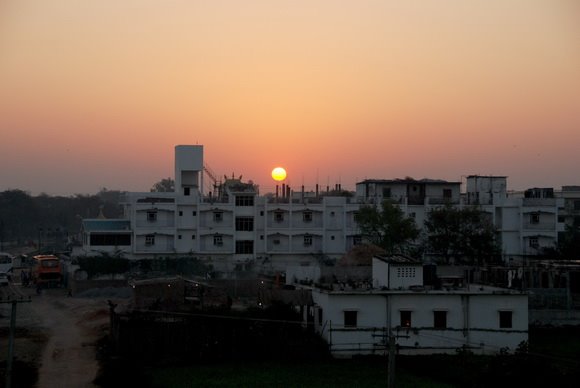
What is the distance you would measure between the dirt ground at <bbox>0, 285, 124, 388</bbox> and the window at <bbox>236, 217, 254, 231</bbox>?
14855 millimetres

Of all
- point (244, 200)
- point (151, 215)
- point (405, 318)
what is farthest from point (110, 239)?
point (405, 318)

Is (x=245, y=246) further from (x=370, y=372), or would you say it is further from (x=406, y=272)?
(x=370, y=372)

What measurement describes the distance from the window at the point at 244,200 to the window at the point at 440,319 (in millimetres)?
29840

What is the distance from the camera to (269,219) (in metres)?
60.5

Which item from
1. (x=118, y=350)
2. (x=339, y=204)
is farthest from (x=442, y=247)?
(x=118, y=350)

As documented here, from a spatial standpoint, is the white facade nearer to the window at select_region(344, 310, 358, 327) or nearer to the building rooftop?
the window at select_region(344, 310, 358, 327)

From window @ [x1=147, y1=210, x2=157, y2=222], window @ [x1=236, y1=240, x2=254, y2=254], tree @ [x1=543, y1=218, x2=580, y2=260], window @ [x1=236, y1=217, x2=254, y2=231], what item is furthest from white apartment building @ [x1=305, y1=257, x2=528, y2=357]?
window @ [x1=147, y1=210, x2=157, y2=222]

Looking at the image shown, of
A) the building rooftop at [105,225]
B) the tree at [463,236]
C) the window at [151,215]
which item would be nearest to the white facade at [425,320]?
the tree at [463,236]

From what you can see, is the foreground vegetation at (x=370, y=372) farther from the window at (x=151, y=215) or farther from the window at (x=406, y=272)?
the window at (x=151, y=215)

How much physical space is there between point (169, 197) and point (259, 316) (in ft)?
98.3

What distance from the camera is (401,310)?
31.4 meters

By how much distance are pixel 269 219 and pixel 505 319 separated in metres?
30.4

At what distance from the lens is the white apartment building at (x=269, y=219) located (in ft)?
192

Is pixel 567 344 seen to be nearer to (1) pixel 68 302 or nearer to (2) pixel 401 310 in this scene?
(2) pixel 401 310
